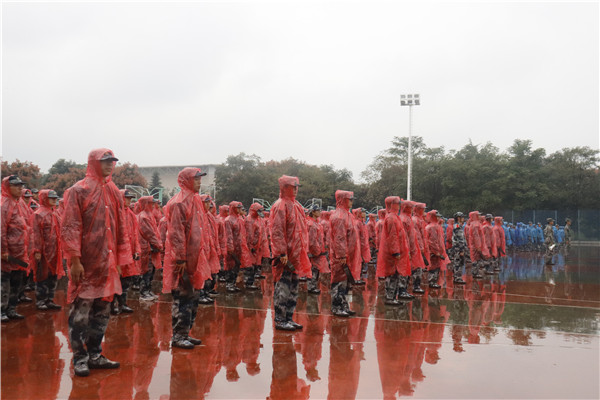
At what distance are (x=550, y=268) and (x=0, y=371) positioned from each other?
16.7m

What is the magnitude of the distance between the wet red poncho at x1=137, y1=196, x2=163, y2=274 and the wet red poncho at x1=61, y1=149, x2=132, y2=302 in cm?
368

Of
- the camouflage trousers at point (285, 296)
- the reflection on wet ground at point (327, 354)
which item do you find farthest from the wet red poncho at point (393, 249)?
the camouflage trousers at point (285, 296)

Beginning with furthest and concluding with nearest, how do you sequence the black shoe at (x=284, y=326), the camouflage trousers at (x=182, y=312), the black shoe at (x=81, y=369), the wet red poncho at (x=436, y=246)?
1. the wet red poncho at (x=436, y=246)
2. the black shoe at (x=284, y=326)
3. the camouflage trousers at (x=182, y=312)
4. the black shoe at (x=81, y=369)

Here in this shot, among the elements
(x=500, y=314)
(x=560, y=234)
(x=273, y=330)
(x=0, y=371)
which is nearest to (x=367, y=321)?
(x=273, y=330)

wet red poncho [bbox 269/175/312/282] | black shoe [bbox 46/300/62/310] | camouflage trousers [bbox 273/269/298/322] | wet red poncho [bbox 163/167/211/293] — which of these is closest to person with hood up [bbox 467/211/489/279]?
wet red poncho [bbox 269/175/312/282]

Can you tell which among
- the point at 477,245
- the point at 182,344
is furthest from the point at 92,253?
the point at 477,245

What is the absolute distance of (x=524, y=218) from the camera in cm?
3294

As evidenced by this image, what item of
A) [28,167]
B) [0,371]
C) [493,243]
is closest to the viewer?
[0,371]

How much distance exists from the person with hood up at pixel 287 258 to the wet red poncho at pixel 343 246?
872 mm

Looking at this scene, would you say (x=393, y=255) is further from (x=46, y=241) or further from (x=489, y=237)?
(x=489, y=237)

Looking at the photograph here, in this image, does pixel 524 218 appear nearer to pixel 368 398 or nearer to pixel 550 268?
pixel 550 268

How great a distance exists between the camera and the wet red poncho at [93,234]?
13.6ft

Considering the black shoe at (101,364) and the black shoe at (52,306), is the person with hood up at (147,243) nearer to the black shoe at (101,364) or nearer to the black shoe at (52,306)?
the black shoe at (52,306)

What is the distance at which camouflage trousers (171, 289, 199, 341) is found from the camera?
16.5 ft
